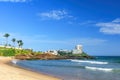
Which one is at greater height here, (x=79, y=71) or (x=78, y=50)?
(x=78, y=50)

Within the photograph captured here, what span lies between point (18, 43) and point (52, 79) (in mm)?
125334

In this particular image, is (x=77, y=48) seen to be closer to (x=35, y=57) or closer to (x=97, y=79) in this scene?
(x=35, y=57)

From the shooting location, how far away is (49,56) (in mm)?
133000

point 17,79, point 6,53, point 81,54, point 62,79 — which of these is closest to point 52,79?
point 62,79

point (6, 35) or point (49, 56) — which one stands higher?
point (6, 35)

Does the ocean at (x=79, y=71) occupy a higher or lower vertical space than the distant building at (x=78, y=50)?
lower

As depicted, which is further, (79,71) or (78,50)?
(78,50)

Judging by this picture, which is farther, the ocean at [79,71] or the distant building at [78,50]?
the distant building at [78,50]

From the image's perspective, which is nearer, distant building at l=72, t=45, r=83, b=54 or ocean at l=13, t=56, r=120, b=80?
ocean at l=13, t=56, r=120, b=80

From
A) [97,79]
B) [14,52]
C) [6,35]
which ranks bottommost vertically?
[97,79]

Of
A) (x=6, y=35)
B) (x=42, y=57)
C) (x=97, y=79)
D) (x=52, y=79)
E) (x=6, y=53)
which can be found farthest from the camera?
(x=6, y=35)

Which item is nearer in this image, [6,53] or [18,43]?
[6,53]

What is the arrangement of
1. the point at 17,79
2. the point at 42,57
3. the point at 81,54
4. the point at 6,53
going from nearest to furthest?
the point at 17,79 < the point at 6,53 < the point at 42,57 < the point at 81,54

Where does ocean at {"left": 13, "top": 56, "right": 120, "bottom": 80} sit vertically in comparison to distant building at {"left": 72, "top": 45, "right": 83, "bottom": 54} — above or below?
below
